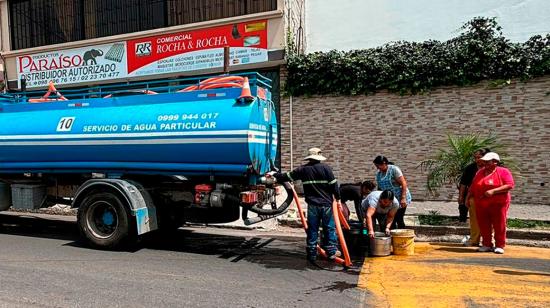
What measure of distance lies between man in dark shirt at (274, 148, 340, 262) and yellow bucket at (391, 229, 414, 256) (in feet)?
3.21

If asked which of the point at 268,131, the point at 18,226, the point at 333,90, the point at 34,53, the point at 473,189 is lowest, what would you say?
the point at 18,226

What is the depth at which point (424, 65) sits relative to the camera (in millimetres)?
10625

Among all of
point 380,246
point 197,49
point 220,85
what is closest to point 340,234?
point 380,246

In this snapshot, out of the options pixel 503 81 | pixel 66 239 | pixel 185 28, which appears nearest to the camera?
pixel 66 239

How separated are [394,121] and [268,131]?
532 centimetres

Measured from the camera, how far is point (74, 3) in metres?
15.0

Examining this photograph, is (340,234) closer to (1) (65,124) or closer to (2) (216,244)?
(2) (216,244)

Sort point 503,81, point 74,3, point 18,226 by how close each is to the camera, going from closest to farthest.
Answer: point 18,226 → point 503,81 → point 74,3

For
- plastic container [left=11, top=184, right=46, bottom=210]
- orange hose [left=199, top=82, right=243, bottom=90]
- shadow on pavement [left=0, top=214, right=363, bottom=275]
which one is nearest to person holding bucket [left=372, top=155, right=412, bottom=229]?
shadow on pavement [left=0, top=214, right=363, bottom=275]

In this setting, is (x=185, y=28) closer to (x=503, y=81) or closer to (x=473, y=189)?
(x=503, y=81)

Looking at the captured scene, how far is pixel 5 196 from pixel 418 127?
9148 mm

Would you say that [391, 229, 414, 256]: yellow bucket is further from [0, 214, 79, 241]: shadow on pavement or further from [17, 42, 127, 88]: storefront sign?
[17, 42, 127, 88]: storefront sign

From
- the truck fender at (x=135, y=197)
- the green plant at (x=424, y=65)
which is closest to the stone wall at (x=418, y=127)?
the green plant at (x=424, y=65)

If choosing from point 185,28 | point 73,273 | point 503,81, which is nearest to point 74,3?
point 185,28
